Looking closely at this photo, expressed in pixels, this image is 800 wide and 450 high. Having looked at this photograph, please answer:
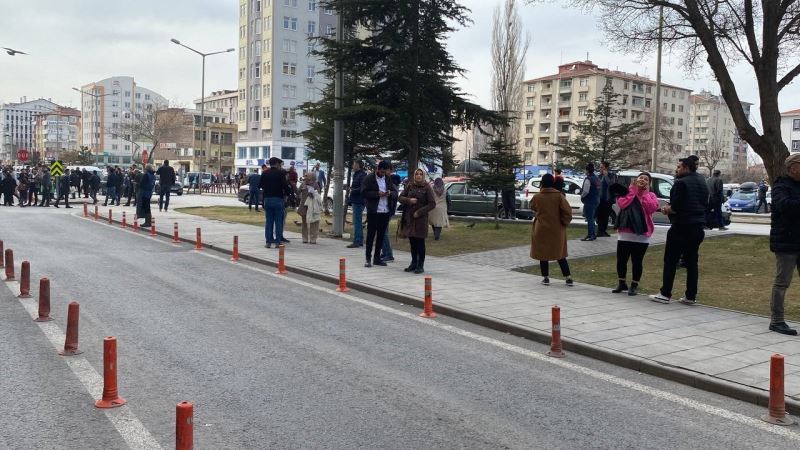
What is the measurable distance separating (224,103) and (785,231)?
5234 inches

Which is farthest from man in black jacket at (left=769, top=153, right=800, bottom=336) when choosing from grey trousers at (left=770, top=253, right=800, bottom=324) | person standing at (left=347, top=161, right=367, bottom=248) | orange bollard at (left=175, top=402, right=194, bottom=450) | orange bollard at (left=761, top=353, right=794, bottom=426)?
person standing at (left=347, top=161, right=367, bottom=248)

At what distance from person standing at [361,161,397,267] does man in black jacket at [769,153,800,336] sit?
6.82m

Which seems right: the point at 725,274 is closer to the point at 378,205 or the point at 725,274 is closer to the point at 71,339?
the point at 378,205

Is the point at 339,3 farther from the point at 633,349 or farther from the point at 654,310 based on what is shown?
the point at 633,349

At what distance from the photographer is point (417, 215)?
11531mm

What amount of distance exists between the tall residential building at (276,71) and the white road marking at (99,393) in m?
73.0

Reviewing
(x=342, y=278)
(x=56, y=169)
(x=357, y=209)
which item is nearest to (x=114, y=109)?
(x=56, y=169)

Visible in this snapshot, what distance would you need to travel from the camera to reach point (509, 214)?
23500 mm

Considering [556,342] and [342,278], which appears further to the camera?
[342,278]

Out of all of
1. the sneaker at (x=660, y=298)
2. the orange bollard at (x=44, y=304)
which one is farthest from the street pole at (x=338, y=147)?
the orange bollard at (x=44, y=304)

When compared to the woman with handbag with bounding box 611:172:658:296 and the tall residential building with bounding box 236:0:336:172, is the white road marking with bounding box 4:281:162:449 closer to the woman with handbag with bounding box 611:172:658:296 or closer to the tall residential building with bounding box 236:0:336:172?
the woman with handbag with bounding box 611:172:658:296

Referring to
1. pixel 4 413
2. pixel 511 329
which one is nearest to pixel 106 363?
pixel 4 413

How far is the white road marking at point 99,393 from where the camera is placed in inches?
167

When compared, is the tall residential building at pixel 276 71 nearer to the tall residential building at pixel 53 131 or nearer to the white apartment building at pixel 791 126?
the white apartment building at pixel 791 126
